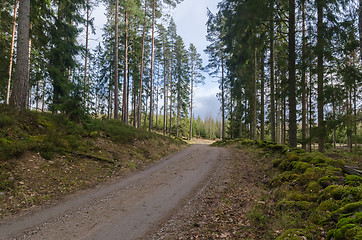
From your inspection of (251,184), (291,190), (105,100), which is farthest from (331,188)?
(105,100)

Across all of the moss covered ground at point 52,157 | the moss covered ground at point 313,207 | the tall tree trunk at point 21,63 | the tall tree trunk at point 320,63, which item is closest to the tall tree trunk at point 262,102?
the tall tree trunk at point 320,63

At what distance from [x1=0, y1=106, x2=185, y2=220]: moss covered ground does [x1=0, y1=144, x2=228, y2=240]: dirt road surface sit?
31.7 inches

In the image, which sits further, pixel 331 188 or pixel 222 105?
pixel 222 105

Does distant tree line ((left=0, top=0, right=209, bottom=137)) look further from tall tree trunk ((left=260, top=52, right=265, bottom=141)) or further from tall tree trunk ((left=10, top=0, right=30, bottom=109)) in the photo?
tall tree trunk ((left=260, top=52, right=265, bottom=141))

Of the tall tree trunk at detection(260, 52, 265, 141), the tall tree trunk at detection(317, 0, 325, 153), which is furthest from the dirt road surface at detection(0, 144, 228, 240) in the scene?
the tall tree trunk at detection(260, 52, 265, 141)

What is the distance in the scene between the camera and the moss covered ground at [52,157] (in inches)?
208

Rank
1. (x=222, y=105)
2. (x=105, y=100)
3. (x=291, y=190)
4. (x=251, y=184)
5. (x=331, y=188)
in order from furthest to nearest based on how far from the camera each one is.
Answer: (x=105, y=100) → (x=222, y=105) → (x=251, y=184) → (x=291, y=190) → (x=331, y=188)

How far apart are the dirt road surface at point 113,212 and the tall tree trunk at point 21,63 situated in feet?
19.7

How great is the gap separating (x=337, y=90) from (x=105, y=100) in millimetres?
32216

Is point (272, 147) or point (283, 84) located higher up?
point (283, 84)

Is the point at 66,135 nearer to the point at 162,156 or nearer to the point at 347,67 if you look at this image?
the point at 162,156

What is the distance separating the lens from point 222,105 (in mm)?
26703

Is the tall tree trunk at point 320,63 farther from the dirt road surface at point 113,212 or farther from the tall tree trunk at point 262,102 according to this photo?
the dirt road surface at point 113,212

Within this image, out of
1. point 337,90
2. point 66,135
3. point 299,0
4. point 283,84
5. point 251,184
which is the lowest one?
point 251,184
